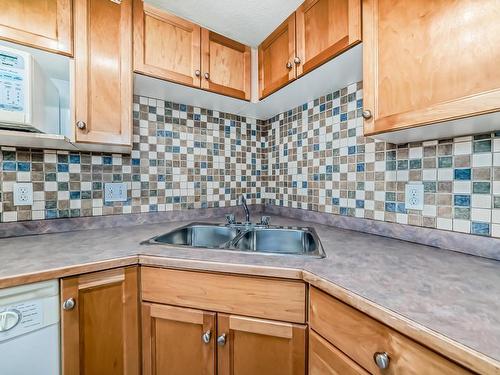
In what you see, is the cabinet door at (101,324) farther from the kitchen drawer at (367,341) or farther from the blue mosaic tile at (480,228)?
the blue mosaic tile at (480,228)

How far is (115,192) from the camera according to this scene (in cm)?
134

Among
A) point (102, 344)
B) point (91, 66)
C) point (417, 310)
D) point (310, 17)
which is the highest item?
point (310, 17)

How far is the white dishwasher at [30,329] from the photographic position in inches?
26.3

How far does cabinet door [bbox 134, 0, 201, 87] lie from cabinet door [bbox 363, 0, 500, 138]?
2.87 ft

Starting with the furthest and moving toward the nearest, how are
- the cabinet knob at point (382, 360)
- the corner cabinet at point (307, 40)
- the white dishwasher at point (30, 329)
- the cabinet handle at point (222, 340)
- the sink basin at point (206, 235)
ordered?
the sink basin at point (206, 235) < the corner cabinet at point (307, 40) < the cabinet handle at point (222, 340) < the white dishwasher at point (30, 329) < the cabinet knob at point (382, 360)

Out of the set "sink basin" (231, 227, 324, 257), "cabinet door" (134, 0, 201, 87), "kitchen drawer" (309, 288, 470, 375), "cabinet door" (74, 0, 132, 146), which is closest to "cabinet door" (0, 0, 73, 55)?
"cabinet door" (74, 0, 132, 146)

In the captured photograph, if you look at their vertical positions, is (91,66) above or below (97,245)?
above

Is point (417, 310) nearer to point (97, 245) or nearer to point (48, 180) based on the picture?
point (97, 245)

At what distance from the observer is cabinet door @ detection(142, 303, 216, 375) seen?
0.83 m

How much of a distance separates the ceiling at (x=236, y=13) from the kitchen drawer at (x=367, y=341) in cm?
139

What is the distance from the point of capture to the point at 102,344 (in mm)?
821

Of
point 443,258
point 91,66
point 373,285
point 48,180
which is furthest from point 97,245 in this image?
point 443,258

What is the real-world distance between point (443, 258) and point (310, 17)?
46.2 inches

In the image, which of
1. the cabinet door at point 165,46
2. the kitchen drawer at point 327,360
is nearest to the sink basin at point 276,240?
the kitchen drawer at point 327,360
